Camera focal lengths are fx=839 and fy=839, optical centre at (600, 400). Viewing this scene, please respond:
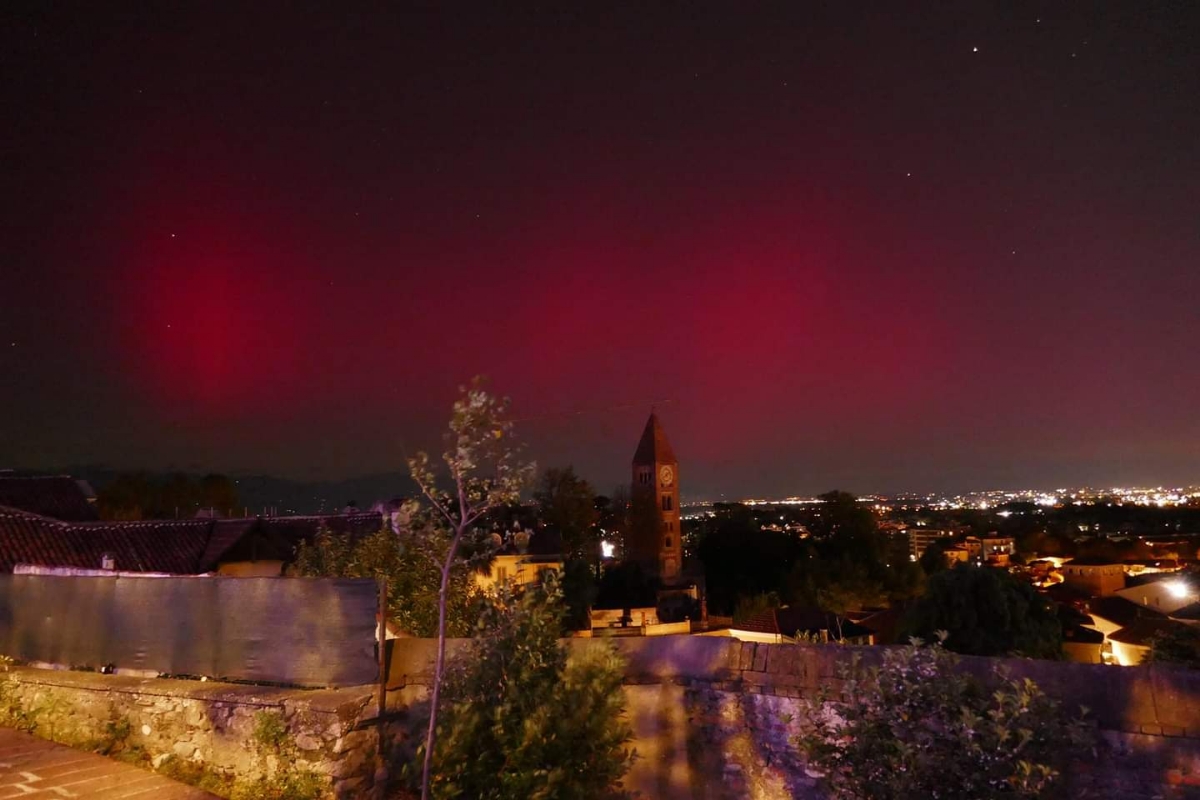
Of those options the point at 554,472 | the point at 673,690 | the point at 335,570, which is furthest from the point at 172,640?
the point at 554,472

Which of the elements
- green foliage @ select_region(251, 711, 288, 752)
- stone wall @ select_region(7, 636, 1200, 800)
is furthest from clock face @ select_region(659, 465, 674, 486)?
green foliage @ select_region(251, 711, 288, 752)

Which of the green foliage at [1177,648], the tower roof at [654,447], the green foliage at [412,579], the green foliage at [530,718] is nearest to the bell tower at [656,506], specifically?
the tower roof at [654,447]

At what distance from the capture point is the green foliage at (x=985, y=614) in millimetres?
26625

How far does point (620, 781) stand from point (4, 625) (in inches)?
323

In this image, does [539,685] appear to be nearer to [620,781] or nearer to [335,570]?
[620,781]

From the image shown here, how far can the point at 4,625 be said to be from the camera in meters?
10.1

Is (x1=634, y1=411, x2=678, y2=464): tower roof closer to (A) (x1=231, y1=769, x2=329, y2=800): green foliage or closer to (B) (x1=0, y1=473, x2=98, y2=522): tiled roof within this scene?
(B) (x1=0, y1=473, x2=98, y2=522): tiled roof

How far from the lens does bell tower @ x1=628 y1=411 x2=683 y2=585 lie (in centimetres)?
8675

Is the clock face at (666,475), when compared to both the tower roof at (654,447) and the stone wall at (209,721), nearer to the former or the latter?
the tower roof at (654,447)

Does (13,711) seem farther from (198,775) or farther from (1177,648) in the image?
(1177,648)

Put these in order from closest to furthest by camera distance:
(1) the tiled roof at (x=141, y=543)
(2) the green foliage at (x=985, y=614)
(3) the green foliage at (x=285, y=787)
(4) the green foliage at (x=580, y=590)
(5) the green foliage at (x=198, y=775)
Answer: (3) the green foliage at (x=285, y=787)
(5) the green foliage at (x=198, y=775)
(1) the tiled roof at (x=141, y=543)
(2) the green foliage at (x=985, y=614)
(4) the green foliage at (x=580, y=590)

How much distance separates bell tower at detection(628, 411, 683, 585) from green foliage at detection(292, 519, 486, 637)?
69.1 m

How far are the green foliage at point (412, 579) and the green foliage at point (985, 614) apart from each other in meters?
21.5

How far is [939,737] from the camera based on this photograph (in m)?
4.52
